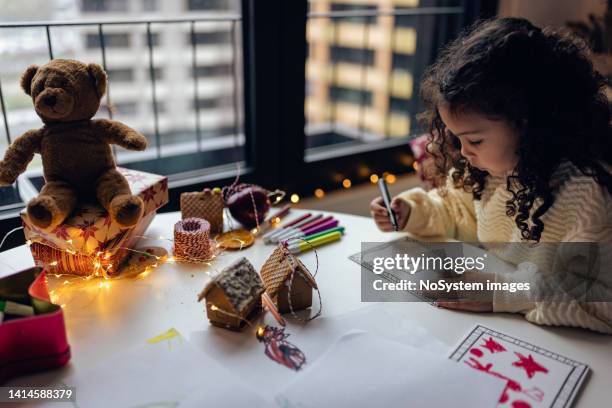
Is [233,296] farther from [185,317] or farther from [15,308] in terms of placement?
[15,308]

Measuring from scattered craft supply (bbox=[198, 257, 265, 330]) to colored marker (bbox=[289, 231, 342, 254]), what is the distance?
0.21 m

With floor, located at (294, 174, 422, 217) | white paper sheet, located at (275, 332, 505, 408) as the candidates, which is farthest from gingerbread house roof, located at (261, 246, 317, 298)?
floor, located at (294, 174, 422, 217)

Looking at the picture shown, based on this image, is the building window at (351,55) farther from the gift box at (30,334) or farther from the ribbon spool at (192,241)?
the gift box at (30,334)

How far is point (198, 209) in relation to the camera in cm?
110

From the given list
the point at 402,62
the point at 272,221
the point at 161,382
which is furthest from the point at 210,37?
the point at 161,382

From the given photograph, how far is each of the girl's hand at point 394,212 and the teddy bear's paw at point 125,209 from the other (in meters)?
0.49

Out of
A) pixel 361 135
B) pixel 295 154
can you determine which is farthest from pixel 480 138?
pixel 361 135

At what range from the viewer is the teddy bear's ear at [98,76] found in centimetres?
91

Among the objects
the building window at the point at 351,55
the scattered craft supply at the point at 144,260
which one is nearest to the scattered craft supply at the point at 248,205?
the scattered craft supply at the point at 144,260

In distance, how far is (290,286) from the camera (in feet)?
2.84

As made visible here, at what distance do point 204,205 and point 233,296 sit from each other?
323 mm

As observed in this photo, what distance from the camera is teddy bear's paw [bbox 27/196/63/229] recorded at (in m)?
0.85

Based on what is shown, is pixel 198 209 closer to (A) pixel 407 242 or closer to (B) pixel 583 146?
(A) pixel 407 242

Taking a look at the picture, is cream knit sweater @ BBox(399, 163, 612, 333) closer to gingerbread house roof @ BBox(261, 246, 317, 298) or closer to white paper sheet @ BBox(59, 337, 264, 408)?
gingerbread house roof @ BBox(261, 246, 317, 298)
